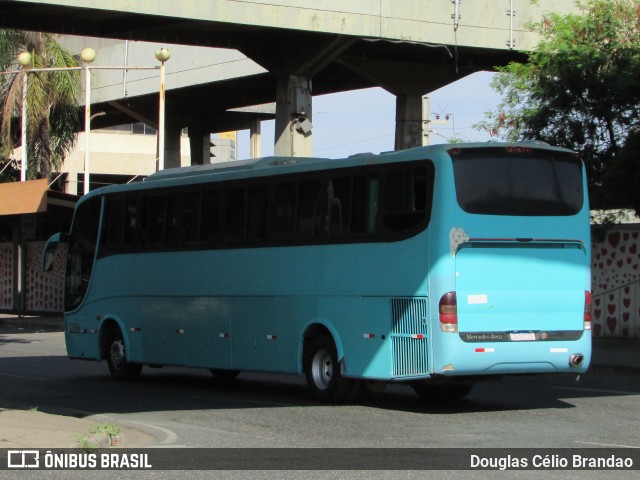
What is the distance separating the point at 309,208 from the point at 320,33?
14053 mm

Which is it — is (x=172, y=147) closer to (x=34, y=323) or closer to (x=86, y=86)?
(x=86, y=86)

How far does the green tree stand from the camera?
24.9 m

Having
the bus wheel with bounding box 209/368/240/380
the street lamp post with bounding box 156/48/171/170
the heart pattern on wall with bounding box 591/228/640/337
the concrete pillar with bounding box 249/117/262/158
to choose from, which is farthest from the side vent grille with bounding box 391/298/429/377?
the concrete pillar with bounding box 249/117/262/158

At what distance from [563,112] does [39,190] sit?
66.4 ft

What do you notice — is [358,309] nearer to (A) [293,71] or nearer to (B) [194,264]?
(B) [194,264]

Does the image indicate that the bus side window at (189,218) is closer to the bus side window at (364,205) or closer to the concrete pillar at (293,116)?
the bus side window at (364,205)

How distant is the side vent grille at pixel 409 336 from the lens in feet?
49.0

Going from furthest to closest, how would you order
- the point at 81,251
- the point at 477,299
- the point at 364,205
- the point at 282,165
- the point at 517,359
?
the point at 81,251, the point at 282,165, the point at 364,205, the point at 517,359, the point at 477,299

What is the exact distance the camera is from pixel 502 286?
1510 cm

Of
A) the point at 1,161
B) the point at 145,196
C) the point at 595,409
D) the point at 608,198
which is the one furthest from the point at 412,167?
the point at 1,161

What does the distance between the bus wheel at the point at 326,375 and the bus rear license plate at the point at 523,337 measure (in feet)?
7.81

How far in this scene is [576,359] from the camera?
15469 millimetres

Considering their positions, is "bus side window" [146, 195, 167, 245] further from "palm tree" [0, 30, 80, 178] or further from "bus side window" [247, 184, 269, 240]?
"palm tree" [0, 30, 80, 178]

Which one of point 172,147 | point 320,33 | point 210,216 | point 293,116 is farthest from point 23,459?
point 172,147
